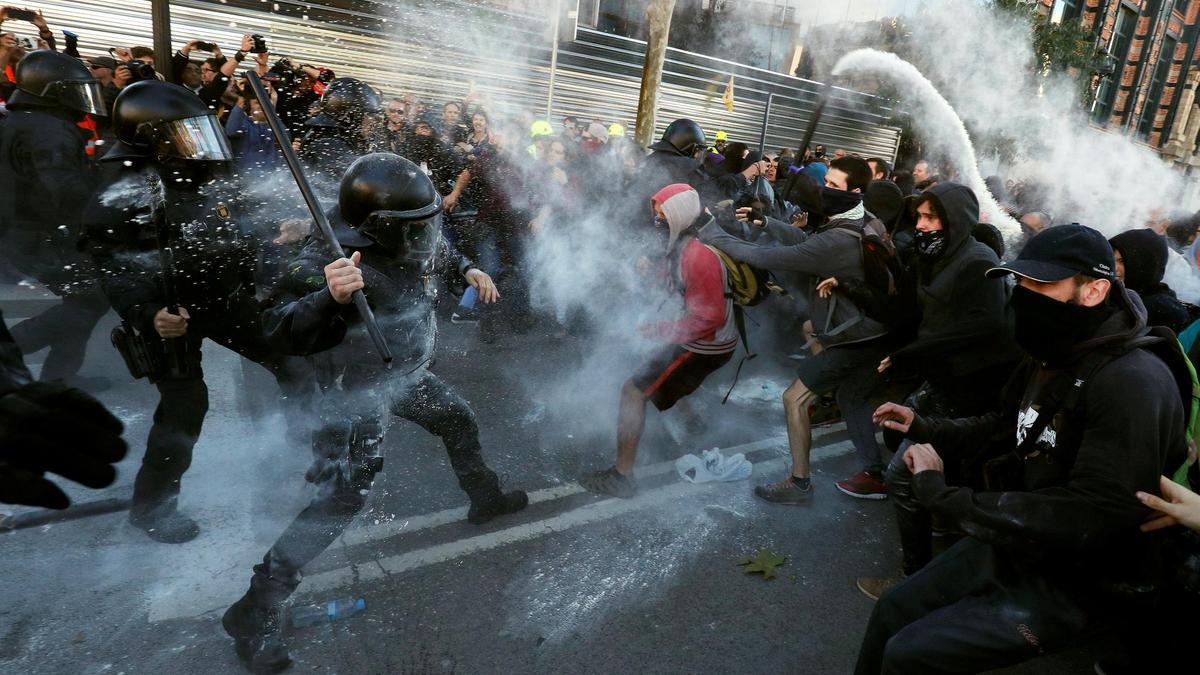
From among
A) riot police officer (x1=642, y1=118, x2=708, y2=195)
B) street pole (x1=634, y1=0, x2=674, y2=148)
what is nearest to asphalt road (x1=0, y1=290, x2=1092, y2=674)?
riot police officer (x1=642, y1=118, x2=708, y2=195)

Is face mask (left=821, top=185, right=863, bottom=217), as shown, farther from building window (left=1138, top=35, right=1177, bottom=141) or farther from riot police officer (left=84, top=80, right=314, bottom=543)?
building window (left=1138, top=35, right=1177, bottom=141)

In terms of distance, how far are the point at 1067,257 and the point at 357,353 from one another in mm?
2504

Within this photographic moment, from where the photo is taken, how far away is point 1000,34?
1488 centimetres

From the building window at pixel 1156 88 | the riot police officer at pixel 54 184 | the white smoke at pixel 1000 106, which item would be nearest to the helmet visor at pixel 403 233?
the riot police officer at pixel 54 184

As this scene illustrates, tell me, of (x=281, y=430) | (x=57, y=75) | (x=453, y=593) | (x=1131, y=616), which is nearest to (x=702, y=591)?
(x=453, y=593)

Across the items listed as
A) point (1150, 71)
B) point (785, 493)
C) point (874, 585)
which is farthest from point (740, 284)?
point (1150, 71)

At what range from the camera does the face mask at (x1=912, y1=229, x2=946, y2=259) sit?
347 cm

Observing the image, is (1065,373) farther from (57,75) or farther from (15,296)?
(15,296)

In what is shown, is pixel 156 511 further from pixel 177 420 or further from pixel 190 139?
pixel 190 139

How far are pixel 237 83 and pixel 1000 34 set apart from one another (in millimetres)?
15764

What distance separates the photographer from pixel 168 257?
2908 mm

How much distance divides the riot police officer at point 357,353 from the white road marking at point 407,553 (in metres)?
0.36

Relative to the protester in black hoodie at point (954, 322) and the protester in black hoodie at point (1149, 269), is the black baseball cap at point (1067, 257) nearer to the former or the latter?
the protester in black hoodie at point (954, 322)

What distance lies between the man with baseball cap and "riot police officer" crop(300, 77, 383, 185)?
4.62 metres
